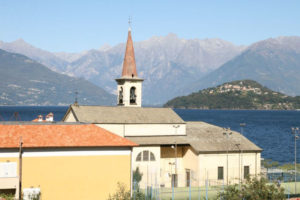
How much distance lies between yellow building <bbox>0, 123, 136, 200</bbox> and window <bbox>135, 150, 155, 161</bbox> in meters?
12.1

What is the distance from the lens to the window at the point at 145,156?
5644 cm

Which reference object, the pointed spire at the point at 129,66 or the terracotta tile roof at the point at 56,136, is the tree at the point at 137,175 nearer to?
the terracotta tile roof at the point at 56,136

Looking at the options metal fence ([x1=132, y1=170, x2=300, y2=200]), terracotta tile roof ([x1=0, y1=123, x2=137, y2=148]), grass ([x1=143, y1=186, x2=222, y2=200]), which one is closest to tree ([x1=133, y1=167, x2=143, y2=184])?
metal fence ([x1=132, y1=170, x2=300, y2=200])

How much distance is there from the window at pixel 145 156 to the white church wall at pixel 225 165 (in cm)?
534

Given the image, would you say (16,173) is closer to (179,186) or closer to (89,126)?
(89,126)

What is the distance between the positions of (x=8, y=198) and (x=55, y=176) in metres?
4.31

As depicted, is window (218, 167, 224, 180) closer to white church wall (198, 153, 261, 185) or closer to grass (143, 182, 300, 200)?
white church wall (198, 153, 261, 185)

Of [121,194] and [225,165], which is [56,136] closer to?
[121,194]

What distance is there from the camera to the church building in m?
56.4

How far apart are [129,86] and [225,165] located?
1640 centimetres

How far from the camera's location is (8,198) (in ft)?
127

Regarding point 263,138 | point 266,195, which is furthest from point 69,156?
point 263,138

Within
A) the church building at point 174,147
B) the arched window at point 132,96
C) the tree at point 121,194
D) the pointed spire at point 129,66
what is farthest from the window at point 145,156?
the pointed spire at point 129,66

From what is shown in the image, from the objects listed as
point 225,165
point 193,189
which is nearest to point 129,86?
point 225,165
